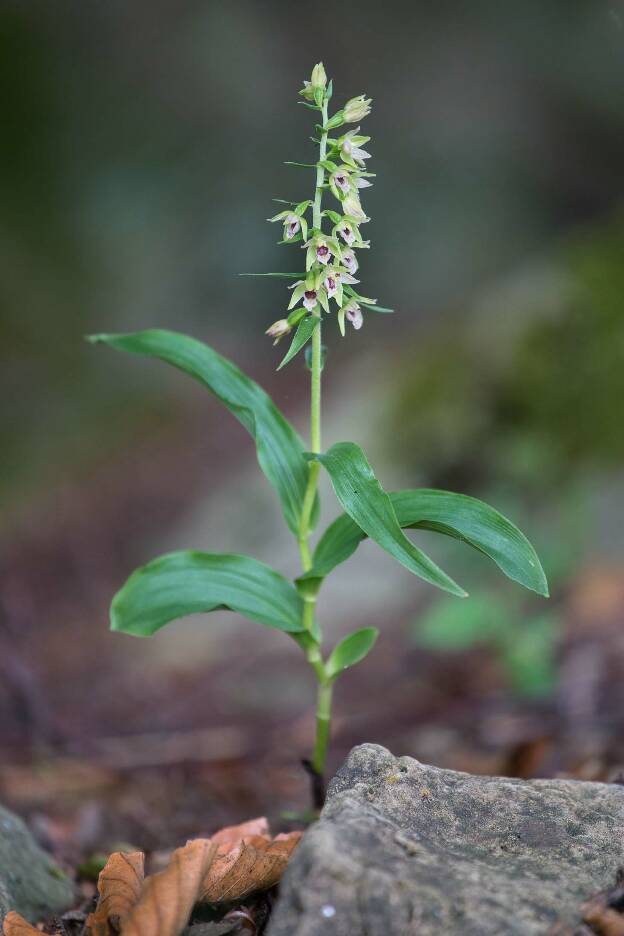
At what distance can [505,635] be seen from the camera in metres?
4.40

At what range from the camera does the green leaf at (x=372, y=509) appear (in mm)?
1911

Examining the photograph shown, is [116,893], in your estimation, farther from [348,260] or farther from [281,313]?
[281,313]

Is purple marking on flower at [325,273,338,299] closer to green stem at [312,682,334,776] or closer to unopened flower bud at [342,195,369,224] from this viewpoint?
unopened flower bud at [342,195,369,224]

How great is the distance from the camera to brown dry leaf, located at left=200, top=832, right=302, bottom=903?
5.79 ft

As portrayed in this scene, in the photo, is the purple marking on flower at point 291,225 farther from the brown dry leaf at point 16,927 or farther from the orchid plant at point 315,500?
the brown dry leaf at point 16,927

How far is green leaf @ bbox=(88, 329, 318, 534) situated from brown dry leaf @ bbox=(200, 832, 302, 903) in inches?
35.5

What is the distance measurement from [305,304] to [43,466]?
18.4 ft

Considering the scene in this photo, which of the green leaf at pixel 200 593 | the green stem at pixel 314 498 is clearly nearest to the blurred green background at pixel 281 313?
the green stem at pixel 314 498

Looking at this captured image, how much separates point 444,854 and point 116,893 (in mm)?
689

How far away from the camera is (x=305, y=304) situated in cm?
211

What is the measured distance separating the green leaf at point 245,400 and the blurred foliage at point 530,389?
319cm

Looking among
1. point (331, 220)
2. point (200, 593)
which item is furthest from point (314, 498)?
point (331, 220)

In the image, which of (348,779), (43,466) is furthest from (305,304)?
(43,466)

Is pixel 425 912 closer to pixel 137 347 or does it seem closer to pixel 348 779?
pixel 348 779
